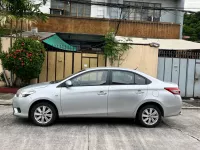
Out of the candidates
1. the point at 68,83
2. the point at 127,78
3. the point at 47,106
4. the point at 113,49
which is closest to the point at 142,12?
the point at 113,49

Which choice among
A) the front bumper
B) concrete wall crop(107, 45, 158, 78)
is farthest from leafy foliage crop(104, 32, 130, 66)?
the front bumper

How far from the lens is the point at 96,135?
6957mm

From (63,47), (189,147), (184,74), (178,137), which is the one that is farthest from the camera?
(63,47)

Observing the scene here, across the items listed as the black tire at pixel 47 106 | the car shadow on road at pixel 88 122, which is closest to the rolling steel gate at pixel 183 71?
the car shadow on road at pixel 88 122

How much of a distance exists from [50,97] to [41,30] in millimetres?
13010

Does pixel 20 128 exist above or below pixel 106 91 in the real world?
below

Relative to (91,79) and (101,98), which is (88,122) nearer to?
(101,98)

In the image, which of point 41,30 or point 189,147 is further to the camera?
point 41,30

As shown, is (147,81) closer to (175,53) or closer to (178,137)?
(178,137)

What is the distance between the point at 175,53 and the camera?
14102mm

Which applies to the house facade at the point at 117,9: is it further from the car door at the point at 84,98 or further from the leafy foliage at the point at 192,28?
the leafy foliage at the point at 192,28

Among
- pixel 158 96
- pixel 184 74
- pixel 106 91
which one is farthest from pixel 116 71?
pixel 184 74

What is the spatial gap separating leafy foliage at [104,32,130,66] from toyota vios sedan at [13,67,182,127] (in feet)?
17.3

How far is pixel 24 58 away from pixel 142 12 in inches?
511
